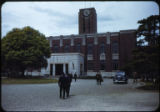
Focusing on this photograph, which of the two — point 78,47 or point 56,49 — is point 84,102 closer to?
point 78,47

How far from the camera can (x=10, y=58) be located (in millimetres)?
35594

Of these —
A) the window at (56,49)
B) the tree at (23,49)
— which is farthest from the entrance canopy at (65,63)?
the tree at (23,49)

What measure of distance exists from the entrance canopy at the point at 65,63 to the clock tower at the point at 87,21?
19.2 m

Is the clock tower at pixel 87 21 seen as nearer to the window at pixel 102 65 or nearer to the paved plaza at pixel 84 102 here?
the window at pixel 102 65

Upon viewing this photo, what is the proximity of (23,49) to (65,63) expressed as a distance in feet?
61.3

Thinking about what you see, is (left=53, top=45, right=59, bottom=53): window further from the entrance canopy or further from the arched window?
the arched window

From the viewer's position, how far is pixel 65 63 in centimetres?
5497

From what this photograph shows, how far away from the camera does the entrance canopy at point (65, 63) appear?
54.0m

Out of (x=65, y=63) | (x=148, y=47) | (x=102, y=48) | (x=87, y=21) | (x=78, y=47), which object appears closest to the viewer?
(x=148, y=47)

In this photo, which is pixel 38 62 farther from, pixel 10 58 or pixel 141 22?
pixel 141 22

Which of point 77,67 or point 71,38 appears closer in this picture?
point 77,67

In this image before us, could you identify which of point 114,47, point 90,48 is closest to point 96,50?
point 90,48

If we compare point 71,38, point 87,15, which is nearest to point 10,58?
point 71,38

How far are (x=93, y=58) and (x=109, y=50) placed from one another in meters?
5.82
